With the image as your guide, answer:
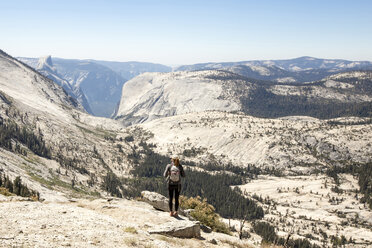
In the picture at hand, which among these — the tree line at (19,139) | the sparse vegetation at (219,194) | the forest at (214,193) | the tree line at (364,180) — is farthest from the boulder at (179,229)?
the tree line at (364,180)

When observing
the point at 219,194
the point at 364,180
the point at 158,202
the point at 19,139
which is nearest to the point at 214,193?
the point at 219,194

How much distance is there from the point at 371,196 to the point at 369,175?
2784 cm

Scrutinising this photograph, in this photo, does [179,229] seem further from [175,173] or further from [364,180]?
[364,180]

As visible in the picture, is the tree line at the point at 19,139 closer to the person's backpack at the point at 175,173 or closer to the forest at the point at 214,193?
the forest at the point at 214,193

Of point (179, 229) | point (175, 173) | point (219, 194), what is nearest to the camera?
point (179, 229)

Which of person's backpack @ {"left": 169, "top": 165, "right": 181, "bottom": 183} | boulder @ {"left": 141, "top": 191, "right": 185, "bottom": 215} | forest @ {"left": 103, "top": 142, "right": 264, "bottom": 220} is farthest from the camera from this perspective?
forest @ {"left": 103, "top": 142, "right": 264, "bottom": 220}

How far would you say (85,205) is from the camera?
32.3m

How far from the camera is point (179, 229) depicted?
2369 cm

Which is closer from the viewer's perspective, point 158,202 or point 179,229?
point 179,229

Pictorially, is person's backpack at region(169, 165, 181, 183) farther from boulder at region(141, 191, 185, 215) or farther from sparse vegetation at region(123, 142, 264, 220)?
sparse vegetation at region(123, 142, 264, 220)

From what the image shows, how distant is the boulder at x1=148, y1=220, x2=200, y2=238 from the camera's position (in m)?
23.2

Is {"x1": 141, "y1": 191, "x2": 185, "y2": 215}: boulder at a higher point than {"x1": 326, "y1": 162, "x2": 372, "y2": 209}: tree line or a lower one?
higher

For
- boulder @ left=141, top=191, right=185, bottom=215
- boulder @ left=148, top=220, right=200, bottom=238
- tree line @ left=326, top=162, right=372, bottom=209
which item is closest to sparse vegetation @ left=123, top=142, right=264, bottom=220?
tree line @ left=326, top=162, right=372, bottom=209

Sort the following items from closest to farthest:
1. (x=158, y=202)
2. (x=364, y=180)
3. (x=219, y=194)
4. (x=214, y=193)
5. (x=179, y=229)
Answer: (x=179, y=229) < (x=158, y=202) < (x=364, y=180) < (x=219, y=194) < (x=214, y=193)
